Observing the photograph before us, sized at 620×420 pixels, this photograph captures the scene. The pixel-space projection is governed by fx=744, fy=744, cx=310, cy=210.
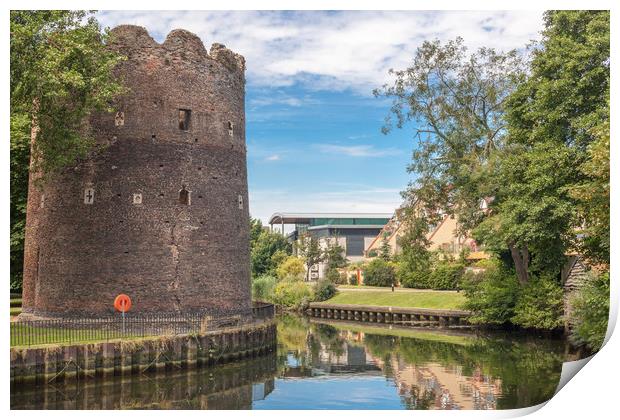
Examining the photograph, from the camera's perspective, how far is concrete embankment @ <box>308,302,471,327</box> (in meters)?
39.8

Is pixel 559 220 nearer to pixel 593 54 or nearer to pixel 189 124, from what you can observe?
pixel 593 54

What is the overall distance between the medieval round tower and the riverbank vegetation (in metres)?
10.6

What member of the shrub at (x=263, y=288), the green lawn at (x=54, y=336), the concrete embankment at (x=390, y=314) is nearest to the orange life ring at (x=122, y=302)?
the green lawn at (x=54, y=336)

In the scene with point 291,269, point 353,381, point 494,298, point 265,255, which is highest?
point 265,255

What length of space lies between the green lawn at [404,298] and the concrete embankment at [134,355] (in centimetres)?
1670

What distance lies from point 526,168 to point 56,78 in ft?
57.2

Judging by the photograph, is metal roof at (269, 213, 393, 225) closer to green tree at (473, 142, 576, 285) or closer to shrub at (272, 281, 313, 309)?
shrub at (272, 281, 313, 309)

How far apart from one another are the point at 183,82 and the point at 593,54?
46.3 ft

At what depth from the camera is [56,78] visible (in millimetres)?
20469

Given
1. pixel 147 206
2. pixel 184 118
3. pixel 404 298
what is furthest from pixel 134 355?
pixel 404 298

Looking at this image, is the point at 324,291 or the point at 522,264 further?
the point at 324,291

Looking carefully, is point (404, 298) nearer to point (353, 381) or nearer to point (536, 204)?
point (536, 204)

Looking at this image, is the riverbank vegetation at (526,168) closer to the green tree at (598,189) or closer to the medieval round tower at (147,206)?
the green tree at (598,189)

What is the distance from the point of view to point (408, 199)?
34.7 meters
